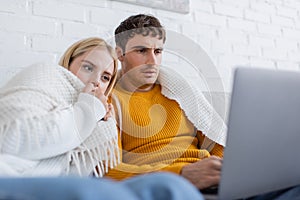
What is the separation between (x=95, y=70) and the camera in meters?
1.36

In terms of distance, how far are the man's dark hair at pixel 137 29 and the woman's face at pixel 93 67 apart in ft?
0.63

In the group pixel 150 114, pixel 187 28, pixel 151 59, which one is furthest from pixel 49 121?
pixel 187 28

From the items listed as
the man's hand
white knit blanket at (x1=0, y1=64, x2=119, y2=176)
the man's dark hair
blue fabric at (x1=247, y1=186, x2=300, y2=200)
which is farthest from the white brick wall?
blue fabric at (x1=247, y1=186, x2=300, y2=200)

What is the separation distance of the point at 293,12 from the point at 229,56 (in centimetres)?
62

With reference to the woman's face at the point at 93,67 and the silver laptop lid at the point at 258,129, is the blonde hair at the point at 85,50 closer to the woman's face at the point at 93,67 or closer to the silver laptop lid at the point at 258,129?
the woman's face at the point at 93,67

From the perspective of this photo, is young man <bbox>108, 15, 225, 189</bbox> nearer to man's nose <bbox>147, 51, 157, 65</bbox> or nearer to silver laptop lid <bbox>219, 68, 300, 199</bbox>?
man's nose <bbox>147, 51, 157, 65</bbox>

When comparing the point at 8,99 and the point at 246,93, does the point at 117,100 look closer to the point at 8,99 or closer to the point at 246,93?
the point at 8,99

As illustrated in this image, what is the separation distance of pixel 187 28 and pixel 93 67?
0.77m

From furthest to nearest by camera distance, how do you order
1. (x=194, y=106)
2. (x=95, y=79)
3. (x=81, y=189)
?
(x=194, y=106) → (x=95, y=79) → (x=81, y=189)

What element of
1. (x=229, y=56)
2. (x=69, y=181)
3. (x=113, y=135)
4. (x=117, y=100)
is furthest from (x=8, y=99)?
(x=229, y=56)

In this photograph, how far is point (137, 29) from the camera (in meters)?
1.50

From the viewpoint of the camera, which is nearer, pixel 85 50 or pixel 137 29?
pixel 85 50

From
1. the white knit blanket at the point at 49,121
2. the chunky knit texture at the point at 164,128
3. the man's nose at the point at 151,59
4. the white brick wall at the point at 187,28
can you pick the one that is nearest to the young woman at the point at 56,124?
the white knit blanket at the point at 49,121

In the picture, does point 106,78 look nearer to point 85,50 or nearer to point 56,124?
point 85,50
